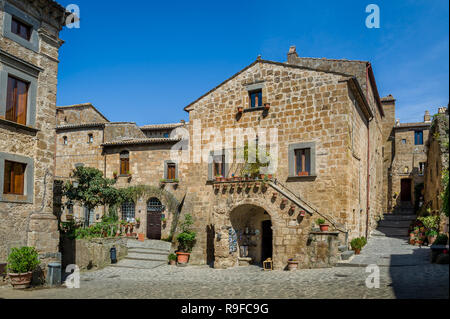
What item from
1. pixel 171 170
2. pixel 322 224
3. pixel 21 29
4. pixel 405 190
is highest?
pixel 21 29

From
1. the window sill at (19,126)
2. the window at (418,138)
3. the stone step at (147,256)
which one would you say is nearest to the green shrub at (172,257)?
the stone step at (147,256)

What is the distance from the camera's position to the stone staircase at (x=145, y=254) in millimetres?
20094

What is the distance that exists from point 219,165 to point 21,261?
1083 centimetres

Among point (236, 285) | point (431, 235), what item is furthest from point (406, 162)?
point (236, 285)

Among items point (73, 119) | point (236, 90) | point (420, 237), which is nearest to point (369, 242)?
point (420, 237)

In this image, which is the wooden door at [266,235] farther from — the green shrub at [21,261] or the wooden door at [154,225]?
the green shrub at [21,261]

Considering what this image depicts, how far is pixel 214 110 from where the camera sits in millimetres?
21578

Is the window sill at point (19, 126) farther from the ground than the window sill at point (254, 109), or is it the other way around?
the window sill at point (254, 109)

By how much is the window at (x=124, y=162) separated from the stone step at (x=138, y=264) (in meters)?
8.34

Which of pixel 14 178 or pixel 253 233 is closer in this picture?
pixel 14 178

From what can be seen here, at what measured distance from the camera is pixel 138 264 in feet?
65.9

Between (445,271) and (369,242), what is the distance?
17.2m

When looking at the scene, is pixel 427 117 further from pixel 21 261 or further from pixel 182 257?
pixel 21 261

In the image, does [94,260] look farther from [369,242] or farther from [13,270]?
[369,242]
